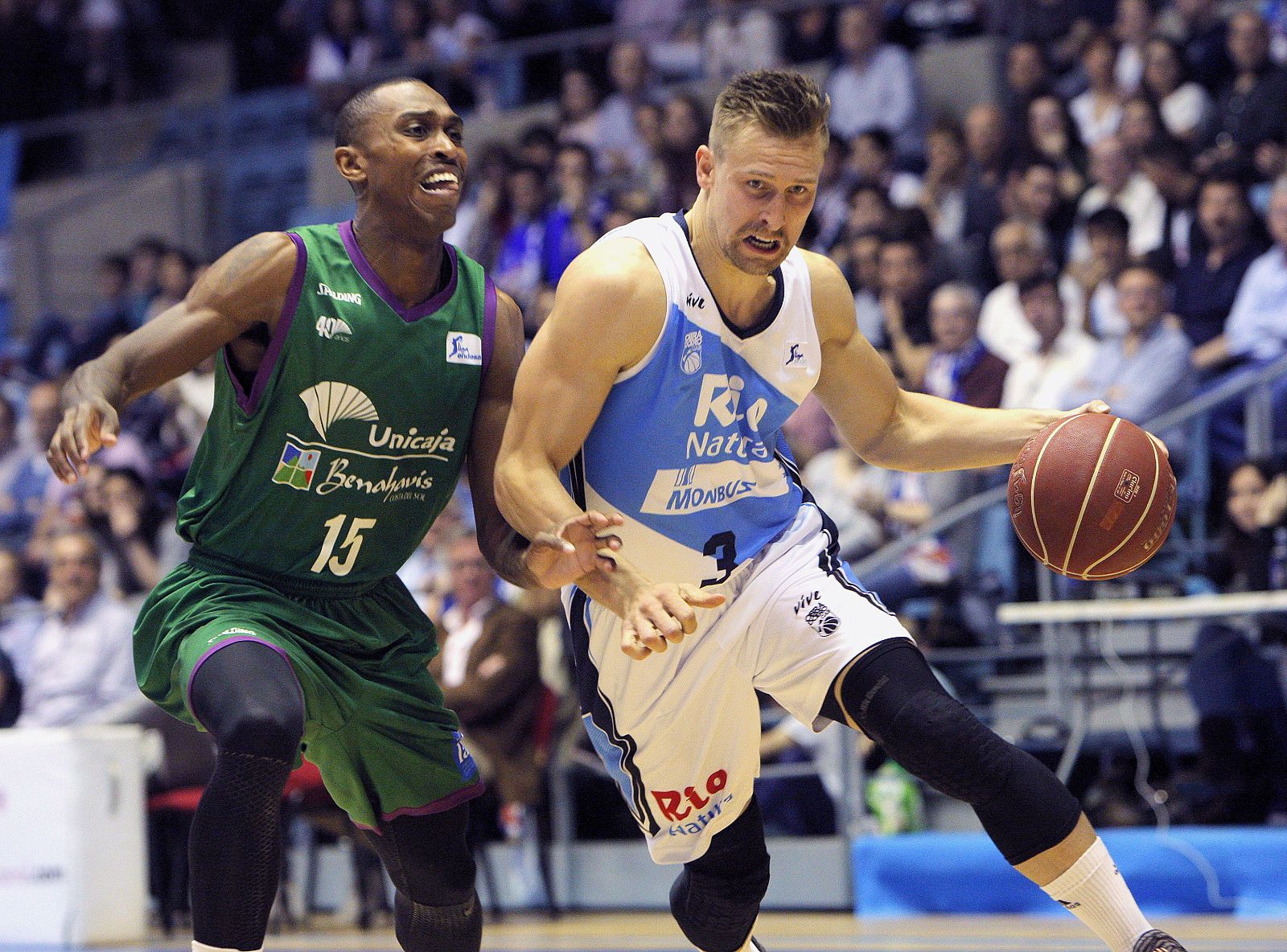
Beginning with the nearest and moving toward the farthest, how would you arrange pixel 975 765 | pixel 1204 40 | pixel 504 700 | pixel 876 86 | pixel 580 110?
1. pixel 975 765
2. pixel 504 700
3. pixel 1204 40
4. pixel 876 86
5. pixel 580 110

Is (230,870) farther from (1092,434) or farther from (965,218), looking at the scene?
(965,218)

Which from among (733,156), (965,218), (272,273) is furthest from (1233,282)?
(272,273)

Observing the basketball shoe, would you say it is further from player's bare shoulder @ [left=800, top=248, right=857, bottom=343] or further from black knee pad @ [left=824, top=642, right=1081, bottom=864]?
player's bare shoulder @ [left=800, top=248, right=857, bottom=343]

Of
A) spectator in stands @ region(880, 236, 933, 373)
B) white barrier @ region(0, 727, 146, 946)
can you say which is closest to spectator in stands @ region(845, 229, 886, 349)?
spectator in stands @ region(880, 236, 933, 373)

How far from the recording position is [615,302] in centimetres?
371

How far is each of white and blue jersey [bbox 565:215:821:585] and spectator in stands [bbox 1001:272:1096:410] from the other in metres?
4.43

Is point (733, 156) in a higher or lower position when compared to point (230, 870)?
higher

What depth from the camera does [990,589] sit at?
7.58 meters

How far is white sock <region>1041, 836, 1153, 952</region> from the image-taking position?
341cm

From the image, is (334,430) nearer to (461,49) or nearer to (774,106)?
(774,106)

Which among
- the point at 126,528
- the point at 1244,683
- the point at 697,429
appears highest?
the point at 697,429

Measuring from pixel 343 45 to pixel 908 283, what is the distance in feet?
24.5

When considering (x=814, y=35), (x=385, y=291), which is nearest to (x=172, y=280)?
(x=814, y=35)

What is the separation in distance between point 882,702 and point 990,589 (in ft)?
13.6
